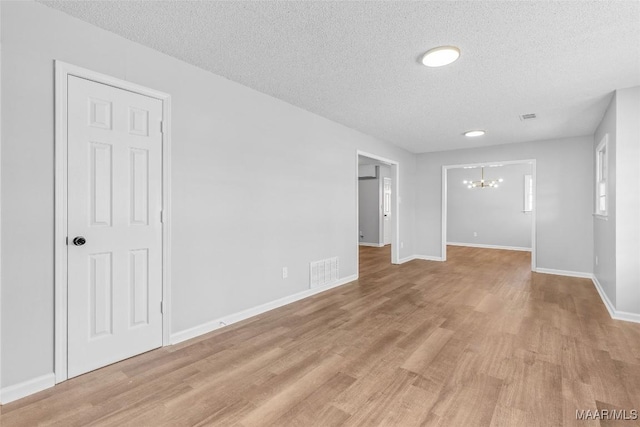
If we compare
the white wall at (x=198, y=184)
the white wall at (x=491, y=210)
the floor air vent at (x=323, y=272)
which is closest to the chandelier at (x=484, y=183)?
the white wall at (x=491, y=210)

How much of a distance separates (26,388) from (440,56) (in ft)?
12.3

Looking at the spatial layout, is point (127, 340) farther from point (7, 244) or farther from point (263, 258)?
point (263, 258)

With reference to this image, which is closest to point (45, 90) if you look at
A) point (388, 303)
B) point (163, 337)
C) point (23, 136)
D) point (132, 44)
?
point (23, 136)

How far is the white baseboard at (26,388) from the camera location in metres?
1.84

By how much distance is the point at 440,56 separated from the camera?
99.6 inches

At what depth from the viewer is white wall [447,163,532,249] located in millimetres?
8500

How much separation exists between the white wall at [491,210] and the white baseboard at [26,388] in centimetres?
Result: 963

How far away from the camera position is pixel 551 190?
18.6 ft

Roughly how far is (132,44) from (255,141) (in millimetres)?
1335

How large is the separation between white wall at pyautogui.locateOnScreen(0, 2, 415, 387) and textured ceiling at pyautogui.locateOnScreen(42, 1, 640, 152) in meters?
0.20

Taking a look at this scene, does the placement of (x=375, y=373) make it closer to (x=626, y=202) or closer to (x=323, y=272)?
(x=323, y=272)

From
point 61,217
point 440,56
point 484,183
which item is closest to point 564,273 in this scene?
point 484,183

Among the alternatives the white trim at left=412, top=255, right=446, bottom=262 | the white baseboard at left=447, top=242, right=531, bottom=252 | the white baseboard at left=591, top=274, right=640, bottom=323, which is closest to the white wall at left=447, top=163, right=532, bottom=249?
the white baseboard at left=447, top=242, right=531, bottom=252

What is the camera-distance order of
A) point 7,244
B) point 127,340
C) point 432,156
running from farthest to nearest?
point 432,156, point 127,340, point 7,244
